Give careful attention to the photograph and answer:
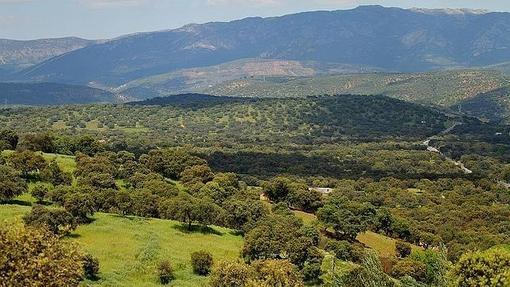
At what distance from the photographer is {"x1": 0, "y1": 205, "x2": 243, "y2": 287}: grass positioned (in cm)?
5219

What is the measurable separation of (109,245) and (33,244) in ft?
96.9

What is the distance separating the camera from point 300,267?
60781 mm

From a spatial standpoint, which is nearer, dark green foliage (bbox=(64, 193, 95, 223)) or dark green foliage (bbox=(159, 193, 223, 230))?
dark green foliage (bbox=(64, 193, 95, 223))

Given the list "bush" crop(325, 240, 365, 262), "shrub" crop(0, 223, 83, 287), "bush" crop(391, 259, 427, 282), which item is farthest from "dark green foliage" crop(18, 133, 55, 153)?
"shrub" crop(0, 223, 83, 287)

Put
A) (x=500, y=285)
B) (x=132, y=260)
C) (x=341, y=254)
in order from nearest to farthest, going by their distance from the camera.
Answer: (x=500, y=285)
(x=132, y=260)
(x=341, y=254)

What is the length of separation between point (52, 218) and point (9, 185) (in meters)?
14.4

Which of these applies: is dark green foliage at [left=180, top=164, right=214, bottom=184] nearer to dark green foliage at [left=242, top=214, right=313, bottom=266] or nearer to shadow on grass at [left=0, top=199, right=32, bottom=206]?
shadow on grass at [left=0, top=199, right=32, bottom=206]

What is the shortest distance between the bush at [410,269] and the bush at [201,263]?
22424 millimetres

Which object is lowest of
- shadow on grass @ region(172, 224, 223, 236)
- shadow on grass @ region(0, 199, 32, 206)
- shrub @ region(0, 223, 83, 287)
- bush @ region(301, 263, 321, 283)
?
bush @ region(301, 263, 321, 283)

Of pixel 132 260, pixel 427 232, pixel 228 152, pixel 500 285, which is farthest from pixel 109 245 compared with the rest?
pixel 228 152

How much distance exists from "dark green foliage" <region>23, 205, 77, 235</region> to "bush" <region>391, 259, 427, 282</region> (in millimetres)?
35858

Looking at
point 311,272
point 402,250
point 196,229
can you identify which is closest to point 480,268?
point 311,272

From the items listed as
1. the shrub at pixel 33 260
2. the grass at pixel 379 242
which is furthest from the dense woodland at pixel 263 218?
the grass at pixel 379 242

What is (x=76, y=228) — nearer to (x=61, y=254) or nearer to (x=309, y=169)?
(x=61, y=254)
